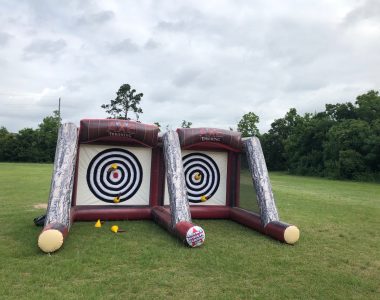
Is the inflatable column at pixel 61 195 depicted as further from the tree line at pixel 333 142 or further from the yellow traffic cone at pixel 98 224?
the tree line at pixel 333 142

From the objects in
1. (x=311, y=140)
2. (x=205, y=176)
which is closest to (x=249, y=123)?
(x=311, y=140)

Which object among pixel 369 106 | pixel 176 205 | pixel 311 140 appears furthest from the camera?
pixel 311 140

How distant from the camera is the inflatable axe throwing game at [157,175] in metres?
5.58

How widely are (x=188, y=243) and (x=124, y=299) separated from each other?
1721mm

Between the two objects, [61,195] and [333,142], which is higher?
[333,142]

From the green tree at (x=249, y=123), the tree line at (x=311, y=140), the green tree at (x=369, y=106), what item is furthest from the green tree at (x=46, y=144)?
the green tree at (x=369, y=106)

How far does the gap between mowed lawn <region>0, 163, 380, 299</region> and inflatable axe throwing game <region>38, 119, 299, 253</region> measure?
31 cm

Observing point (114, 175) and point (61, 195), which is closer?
point (61, 195)

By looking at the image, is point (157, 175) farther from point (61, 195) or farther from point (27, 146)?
point (27, 146)

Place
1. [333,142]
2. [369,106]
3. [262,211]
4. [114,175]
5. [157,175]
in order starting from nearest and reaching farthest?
1. [262,211]
2. [114,175]
3. [157,175]
4. [333,142]
5. [369,106]

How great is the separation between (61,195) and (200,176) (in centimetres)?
313

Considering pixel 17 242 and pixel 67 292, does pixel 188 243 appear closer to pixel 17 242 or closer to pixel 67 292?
pixel 67 292

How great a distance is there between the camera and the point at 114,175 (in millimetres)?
7000

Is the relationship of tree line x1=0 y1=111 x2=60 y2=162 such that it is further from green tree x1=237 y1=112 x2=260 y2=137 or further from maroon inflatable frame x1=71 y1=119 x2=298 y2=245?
maroon inflatable frame x1=71 y1=119 x2=298 y2=245
